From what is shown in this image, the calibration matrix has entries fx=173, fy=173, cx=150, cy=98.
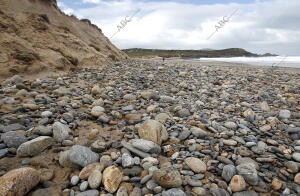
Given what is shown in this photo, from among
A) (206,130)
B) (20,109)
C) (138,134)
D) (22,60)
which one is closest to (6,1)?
(22,60)

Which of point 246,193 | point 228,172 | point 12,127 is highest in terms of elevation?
point 12,127

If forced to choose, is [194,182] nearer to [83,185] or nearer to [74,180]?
[83,185]

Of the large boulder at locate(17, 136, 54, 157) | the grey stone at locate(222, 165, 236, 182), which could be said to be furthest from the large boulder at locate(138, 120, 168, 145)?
the large boulder at locate(17, 136, 54, 157)

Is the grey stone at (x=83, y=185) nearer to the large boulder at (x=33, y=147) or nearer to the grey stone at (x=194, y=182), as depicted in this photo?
the large boulder at (x=33, y=147)

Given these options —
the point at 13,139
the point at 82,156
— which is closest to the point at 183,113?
the point at 82,156

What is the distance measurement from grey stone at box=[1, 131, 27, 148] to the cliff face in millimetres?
4480

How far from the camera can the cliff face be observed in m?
6.09

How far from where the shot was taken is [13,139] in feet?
7.23

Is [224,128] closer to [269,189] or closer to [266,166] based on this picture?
[266,166]

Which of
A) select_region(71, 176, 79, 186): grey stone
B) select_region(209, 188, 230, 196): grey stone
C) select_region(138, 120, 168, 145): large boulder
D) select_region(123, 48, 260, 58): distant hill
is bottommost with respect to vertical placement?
select_region(209, 188, 230, 196): grey stone

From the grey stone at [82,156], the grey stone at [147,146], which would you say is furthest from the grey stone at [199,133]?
the grey stone at [82,156]

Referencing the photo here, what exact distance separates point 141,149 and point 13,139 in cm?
164

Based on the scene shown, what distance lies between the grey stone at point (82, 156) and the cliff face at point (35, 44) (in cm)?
527

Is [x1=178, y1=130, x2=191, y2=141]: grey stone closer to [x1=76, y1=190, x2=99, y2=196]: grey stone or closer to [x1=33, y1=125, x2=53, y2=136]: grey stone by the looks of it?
[x1=76, y1=190, x2=99, y2=196]: grey stone
